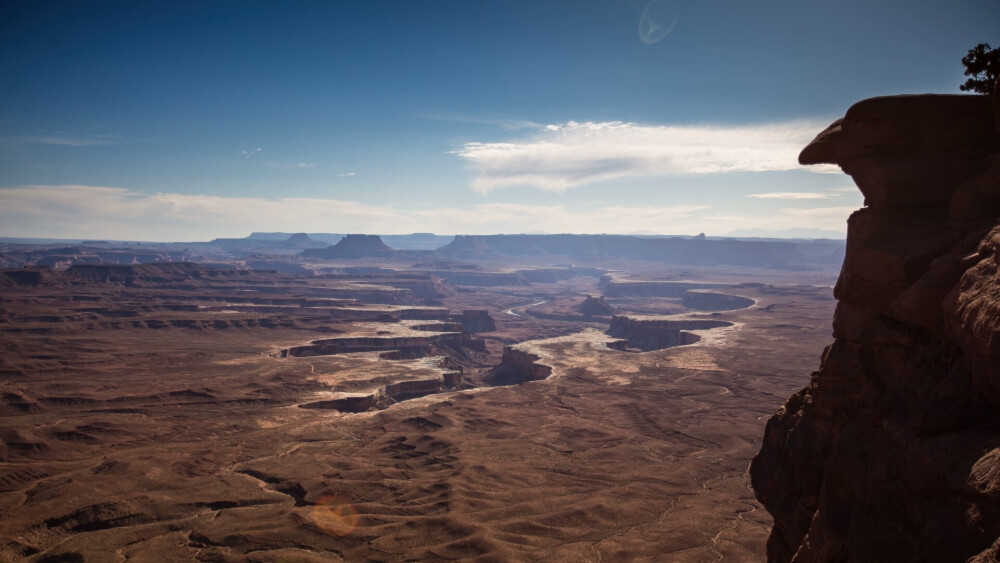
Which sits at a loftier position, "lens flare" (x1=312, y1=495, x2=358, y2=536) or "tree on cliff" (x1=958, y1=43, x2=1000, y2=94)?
"tree on cliff" (x1=958, y1=43, x2=1000, y2=94)

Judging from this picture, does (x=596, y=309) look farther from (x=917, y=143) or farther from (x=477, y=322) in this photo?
(x=917, y=143)

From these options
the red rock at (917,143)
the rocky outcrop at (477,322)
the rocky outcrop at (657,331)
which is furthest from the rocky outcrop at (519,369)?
the red rock at (917,143)

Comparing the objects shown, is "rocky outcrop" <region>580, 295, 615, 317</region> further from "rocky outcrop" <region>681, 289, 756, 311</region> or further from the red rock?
the red rock

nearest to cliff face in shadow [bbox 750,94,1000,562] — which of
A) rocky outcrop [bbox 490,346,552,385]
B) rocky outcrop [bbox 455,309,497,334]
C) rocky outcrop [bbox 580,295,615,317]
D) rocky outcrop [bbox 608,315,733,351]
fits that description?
rocky outcrop [bbox 490,346,552,385]

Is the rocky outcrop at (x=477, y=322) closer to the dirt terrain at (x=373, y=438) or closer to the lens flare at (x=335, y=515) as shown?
the dirt terrain at (x=373, y=438)

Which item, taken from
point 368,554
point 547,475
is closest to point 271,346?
point 547,475

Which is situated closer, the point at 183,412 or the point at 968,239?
the point at 968,239

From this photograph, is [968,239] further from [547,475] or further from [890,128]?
[547,475]
